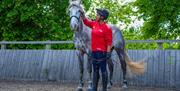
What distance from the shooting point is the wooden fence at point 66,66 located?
1196 cm

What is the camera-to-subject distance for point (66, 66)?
13.6 m

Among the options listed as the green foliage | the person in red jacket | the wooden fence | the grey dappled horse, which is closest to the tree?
the green foliage

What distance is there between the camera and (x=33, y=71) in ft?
46.7

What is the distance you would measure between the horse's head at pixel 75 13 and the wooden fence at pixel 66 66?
12.3 feet

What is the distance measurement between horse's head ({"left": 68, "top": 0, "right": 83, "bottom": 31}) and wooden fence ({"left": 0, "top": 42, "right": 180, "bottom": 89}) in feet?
12.3

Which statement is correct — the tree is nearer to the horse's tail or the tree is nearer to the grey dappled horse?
the grey dappled horse

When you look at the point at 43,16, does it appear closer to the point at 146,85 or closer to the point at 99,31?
the point at 146,85

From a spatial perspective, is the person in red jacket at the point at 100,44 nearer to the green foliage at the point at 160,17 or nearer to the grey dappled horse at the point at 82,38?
the grey dappled horse at the point at 82,38

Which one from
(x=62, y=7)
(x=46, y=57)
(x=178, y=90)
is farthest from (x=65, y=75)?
(x=62, y=7)

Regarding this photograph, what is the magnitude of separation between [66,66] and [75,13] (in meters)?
4.98

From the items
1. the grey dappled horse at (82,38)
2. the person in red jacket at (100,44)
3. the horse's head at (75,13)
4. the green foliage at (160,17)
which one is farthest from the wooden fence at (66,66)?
the person in red jacket at (100,44)

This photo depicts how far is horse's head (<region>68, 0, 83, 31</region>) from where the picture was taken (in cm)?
877

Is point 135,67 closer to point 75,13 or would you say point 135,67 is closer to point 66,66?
point 75,13

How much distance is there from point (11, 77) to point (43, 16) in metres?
6.55
